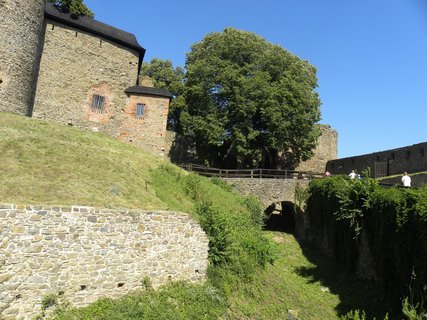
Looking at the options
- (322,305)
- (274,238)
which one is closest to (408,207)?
(322,305)

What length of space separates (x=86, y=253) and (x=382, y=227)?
9.93 meters

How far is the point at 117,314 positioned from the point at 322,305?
7.36 metres

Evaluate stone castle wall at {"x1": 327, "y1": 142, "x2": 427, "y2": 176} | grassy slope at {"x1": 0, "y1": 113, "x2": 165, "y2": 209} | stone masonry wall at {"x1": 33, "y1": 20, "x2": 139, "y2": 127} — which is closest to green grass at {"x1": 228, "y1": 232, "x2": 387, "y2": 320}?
grassy slope at {"x1": 0, "y1": 113, "x2": 165, "y2": 209}

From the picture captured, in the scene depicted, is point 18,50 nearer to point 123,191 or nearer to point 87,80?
point 87,80

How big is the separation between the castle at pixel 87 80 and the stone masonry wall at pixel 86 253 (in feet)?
47.8

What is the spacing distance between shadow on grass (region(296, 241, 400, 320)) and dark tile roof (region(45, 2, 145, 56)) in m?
20.5

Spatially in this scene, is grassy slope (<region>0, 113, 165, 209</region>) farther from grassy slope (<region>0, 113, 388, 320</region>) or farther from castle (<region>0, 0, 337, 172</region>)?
castle (<region>0, 0, 337, 172</region>)

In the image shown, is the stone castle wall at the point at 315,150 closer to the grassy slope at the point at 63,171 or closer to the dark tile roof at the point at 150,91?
the dark tile roof at the point at 150,91

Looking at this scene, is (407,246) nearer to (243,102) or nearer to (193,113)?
(243,102)

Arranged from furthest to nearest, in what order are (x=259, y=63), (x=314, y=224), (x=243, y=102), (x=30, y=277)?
(x=259, y=63), (x=243, y=102), (x=314, y=224), (x=30, y=277)

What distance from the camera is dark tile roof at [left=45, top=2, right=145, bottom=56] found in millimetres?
24672

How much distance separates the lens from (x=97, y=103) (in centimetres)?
2602

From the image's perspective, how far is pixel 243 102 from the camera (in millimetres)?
26516

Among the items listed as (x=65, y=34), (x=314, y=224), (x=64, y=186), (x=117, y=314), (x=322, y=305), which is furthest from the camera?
(x=65, y=34)
